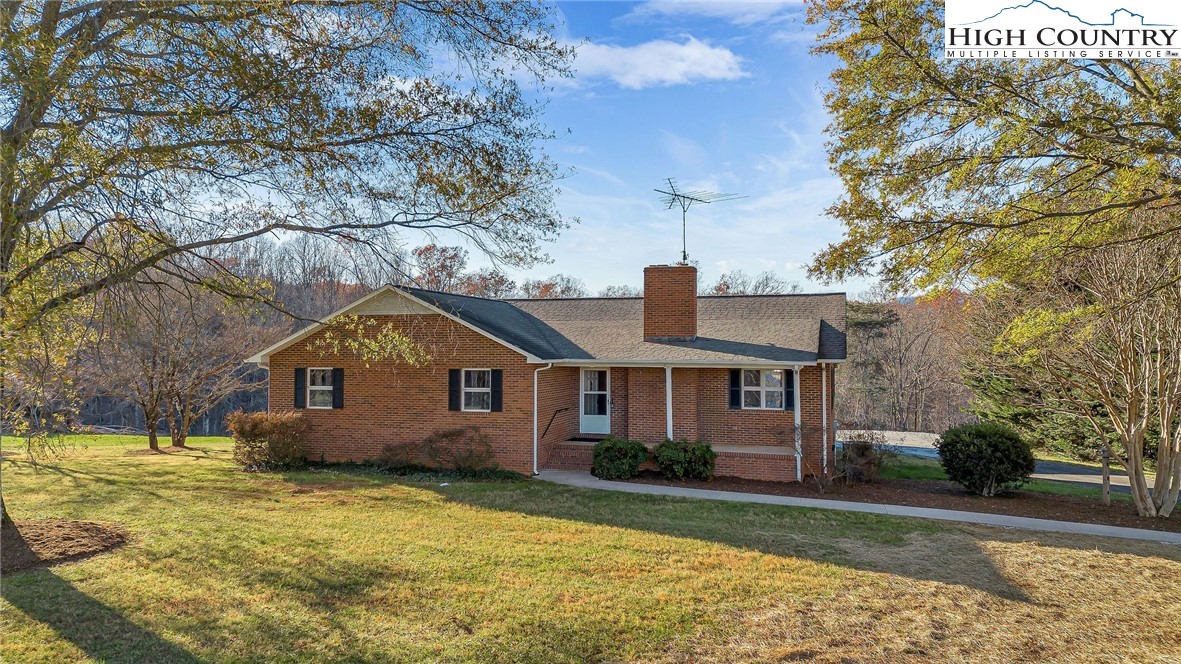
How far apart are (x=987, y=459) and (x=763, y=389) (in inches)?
191

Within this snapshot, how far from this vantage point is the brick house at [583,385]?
47.4 ft

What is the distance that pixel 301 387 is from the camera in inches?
626

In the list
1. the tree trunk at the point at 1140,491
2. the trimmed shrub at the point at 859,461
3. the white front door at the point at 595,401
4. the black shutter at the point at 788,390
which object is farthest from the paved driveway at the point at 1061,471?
the white front door at the point at 595,401

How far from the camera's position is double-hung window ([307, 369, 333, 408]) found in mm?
15805

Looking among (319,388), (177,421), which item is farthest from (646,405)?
(177,421)

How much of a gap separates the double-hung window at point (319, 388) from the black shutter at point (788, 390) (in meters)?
11.1

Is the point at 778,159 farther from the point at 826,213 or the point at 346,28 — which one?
the point at 346,28

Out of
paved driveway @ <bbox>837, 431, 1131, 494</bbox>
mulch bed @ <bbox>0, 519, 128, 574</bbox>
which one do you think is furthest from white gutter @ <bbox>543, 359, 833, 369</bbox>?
mulch bed @ <bbox>0, 519, 128, 574</bbox>

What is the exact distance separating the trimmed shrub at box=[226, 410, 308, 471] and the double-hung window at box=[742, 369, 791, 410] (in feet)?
35.3

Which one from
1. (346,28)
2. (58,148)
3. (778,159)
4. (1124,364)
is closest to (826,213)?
(778,159)

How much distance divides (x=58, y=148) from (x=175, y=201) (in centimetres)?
138

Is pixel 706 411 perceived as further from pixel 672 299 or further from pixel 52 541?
pixel 52 541

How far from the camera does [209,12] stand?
269 inches

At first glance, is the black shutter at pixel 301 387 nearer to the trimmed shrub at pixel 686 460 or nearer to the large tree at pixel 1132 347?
the trimmed shrub at pixel 686 460
